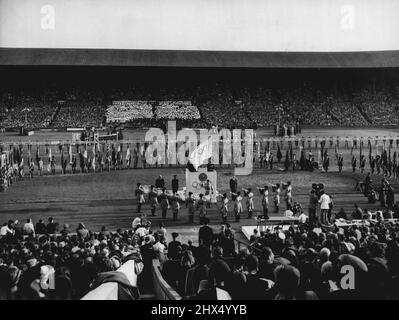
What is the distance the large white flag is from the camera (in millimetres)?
24328

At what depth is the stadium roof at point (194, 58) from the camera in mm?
37281

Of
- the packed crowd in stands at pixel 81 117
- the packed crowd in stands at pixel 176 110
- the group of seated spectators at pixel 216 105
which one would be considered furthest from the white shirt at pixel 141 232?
the packed crowd in stands at pixel 81 117

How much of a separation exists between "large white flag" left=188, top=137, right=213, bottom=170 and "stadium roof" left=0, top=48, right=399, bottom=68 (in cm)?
1163

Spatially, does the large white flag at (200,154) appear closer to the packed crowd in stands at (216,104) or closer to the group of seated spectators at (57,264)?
the packed crowd in stands at (216,104)

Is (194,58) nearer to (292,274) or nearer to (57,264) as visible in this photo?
(57,264)

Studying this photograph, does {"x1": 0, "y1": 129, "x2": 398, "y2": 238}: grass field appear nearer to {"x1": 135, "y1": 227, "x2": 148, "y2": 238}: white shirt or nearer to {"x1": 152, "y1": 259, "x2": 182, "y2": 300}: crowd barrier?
{"x1": 135, "y1": 227, "x2": 148, "y2": 238}: white shirt

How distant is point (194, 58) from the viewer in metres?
38.7

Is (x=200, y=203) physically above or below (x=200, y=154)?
below

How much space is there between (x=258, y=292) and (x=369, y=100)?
30.2 metres

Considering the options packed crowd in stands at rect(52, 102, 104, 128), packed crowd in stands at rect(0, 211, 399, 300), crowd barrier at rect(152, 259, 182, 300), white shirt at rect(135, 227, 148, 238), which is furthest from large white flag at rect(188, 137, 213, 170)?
crowd barrier at rect(152, 259, 182, 300)

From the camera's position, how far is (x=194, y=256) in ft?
33.4

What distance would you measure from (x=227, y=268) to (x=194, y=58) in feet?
106

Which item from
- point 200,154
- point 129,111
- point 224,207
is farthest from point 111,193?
point 129,111
